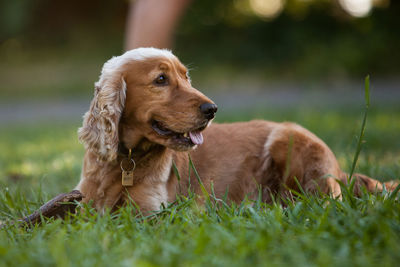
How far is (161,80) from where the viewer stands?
293cm

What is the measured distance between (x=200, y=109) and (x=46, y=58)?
1399 centimetres

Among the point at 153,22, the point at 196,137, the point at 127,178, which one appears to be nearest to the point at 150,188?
the point at 127,178

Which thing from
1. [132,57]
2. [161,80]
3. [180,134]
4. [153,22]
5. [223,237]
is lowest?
[223,237]

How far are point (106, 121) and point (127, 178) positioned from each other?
1.30 feet

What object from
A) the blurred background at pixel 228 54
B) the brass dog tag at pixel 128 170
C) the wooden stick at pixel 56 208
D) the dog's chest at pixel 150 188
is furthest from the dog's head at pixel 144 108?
the blurred background at pixel 228 54

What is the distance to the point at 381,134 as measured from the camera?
497cm

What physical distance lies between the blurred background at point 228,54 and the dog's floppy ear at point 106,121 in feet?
13.6

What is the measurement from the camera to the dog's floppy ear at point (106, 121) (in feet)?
9.27

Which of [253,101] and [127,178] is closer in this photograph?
[127,178]

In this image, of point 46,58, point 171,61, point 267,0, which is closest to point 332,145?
point 171,61

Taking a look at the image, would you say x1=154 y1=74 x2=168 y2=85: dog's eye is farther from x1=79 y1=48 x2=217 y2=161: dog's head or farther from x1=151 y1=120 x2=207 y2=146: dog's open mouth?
x1=151 y1=120 x2=207 y2=146: dog's open mouth

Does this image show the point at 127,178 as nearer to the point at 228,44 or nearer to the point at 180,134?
the point at 180,134

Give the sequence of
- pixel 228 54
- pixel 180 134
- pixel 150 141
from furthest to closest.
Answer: pixel 228 54, pixel 150 141, pixel 180 134

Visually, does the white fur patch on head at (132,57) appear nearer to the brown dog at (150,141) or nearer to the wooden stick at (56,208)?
the brown dog at (150,141)
